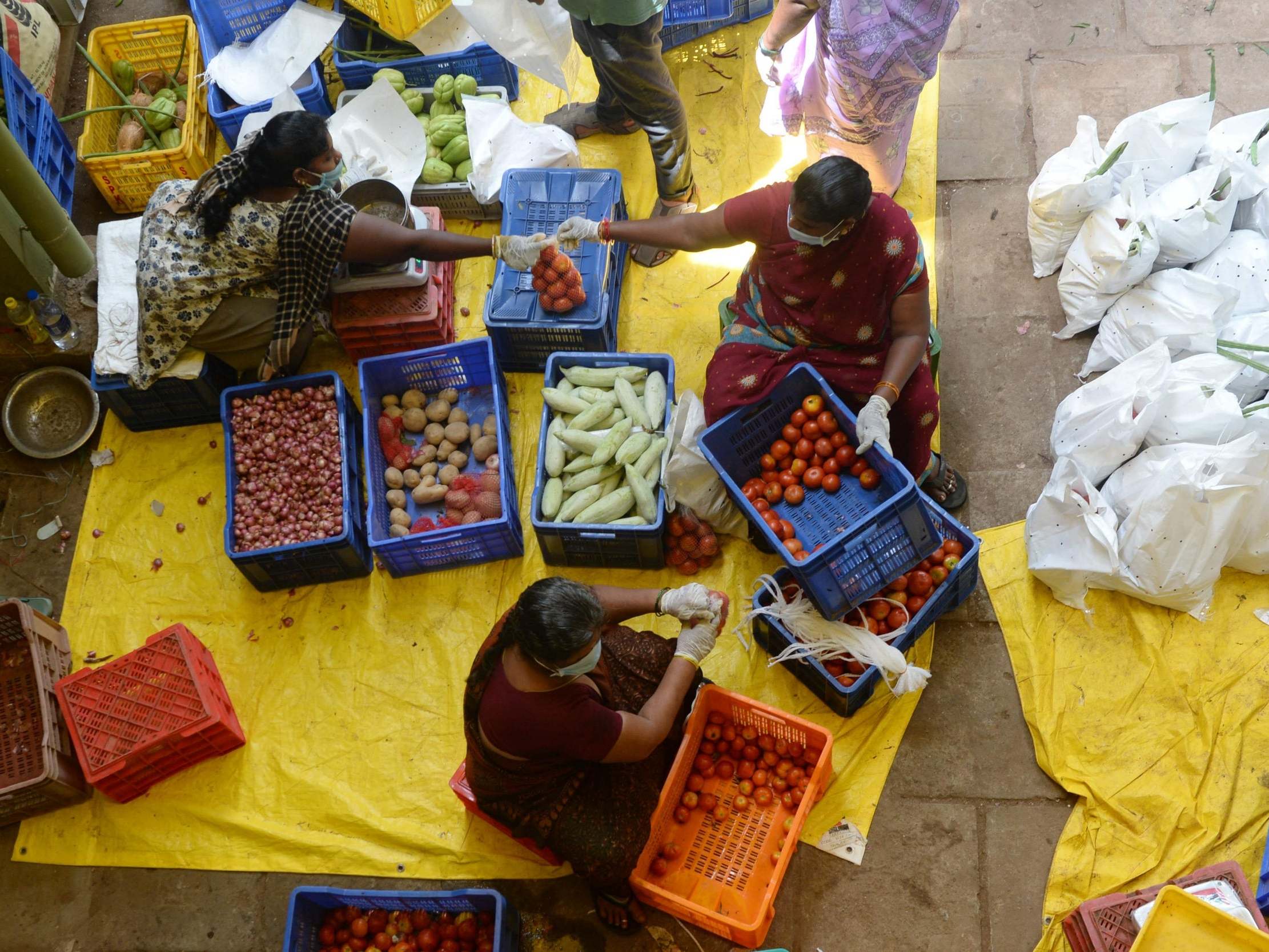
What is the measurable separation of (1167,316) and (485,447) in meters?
2.84

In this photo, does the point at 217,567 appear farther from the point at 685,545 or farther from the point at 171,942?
the point at 685,545

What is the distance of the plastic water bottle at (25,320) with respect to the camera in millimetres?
4551

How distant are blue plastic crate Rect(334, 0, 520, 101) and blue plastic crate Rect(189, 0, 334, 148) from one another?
175 millimetres

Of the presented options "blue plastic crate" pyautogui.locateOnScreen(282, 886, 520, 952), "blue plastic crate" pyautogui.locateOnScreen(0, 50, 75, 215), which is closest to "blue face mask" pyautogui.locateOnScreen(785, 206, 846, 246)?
"blue plastic crate" pyautogui.locateOnScreen(282, 886, 520, 952)

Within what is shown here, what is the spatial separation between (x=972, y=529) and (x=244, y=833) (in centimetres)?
310

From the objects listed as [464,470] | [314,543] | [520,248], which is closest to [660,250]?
[520,248]

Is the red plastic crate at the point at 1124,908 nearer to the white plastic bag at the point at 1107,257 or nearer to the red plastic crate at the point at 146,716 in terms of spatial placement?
the white plastic bag at the point at 1107,257

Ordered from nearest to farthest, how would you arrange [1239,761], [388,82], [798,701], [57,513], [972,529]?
[1239,761], [798,701], [972,529], [57,513], [388,82]

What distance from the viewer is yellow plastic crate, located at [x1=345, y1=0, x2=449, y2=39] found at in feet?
16.7

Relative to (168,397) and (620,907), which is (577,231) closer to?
(168,397)

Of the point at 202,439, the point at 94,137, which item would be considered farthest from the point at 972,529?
the point at 94,137

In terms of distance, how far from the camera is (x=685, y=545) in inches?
165

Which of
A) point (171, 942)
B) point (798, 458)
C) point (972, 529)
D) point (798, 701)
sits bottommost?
point (171, 942)

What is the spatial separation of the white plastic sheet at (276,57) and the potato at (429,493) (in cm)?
235
